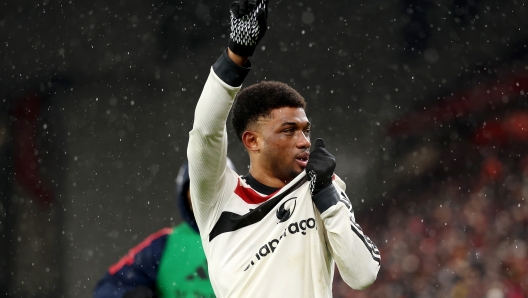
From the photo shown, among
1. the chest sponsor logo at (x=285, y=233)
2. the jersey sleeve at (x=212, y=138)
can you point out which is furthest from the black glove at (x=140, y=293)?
the chest sponsor logo at (x=285, y=233)

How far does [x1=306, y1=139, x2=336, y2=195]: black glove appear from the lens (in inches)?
53.9

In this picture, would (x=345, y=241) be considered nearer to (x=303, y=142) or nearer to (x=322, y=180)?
(x=322, y=180)

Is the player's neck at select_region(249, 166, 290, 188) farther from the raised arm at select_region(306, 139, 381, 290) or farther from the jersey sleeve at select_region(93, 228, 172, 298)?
the jersey sleeve at select_region(93, 228, 172, 298)

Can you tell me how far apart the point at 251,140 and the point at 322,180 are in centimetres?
25

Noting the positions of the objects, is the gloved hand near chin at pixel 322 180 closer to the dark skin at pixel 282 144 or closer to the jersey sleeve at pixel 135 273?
the dark skin at pixel 282 144

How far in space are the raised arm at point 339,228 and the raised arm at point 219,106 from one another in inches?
8.0

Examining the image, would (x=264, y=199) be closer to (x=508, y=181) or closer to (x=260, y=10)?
(x=260, y=10)

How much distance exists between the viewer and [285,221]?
1.44 meters

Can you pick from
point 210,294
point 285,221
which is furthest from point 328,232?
point 210,294

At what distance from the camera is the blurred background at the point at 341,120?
16.8 feet

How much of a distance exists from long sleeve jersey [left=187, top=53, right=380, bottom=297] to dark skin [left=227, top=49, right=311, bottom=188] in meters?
0.05

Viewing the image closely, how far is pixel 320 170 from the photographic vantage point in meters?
1.37

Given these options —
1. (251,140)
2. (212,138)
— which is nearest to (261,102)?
(251,140)

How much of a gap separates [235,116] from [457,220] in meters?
3.97
